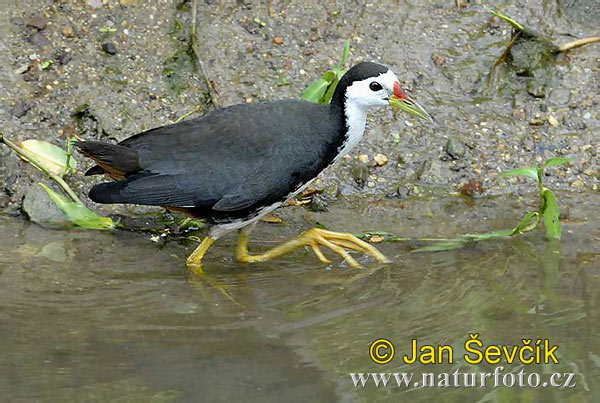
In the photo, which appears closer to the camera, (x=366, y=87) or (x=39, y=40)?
(x=366, y=87)

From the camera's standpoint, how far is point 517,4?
6758mm

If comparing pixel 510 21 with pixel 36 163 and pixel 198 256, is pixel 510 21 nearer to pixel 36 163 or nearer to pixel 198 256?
pixel 198 256

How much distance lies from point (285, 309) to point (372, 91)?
1.19 m

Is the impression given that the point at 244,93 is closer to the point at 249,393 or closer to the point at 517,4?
the point at 517,4

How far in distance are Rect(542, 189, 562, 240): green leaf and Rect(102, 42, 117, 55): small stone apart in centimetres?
266

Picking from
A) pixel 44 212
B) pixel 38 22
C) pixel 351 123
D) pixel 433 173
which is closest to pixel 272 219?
pixel 351 123

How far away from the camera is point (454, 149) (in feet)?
20.6

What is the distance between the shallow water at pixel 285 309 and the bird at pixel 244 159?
31 centimetres

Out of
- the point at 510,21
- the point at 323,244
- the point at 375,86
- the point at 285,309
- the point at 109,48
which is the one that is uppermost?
the point at 510,21

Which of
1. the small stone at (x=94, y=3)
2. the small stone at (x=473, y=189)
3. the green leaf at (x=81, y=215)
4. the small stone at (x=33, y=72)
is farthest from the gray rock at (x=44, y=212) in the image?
the small stone at (x=473, y=189)

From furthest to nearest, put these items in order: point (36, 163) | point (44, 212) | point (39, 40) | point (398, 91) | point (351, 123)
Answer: point (39, 40)
point (36, 163)
point (44, 212)
point (398, 91)
point (351, 123)

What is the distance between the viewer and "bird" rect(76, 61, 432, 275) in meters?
5.18

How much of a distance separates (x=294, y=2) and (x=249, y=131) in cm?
174

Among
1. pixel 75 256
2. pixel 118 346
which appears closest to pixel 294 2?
pixel 75 256
